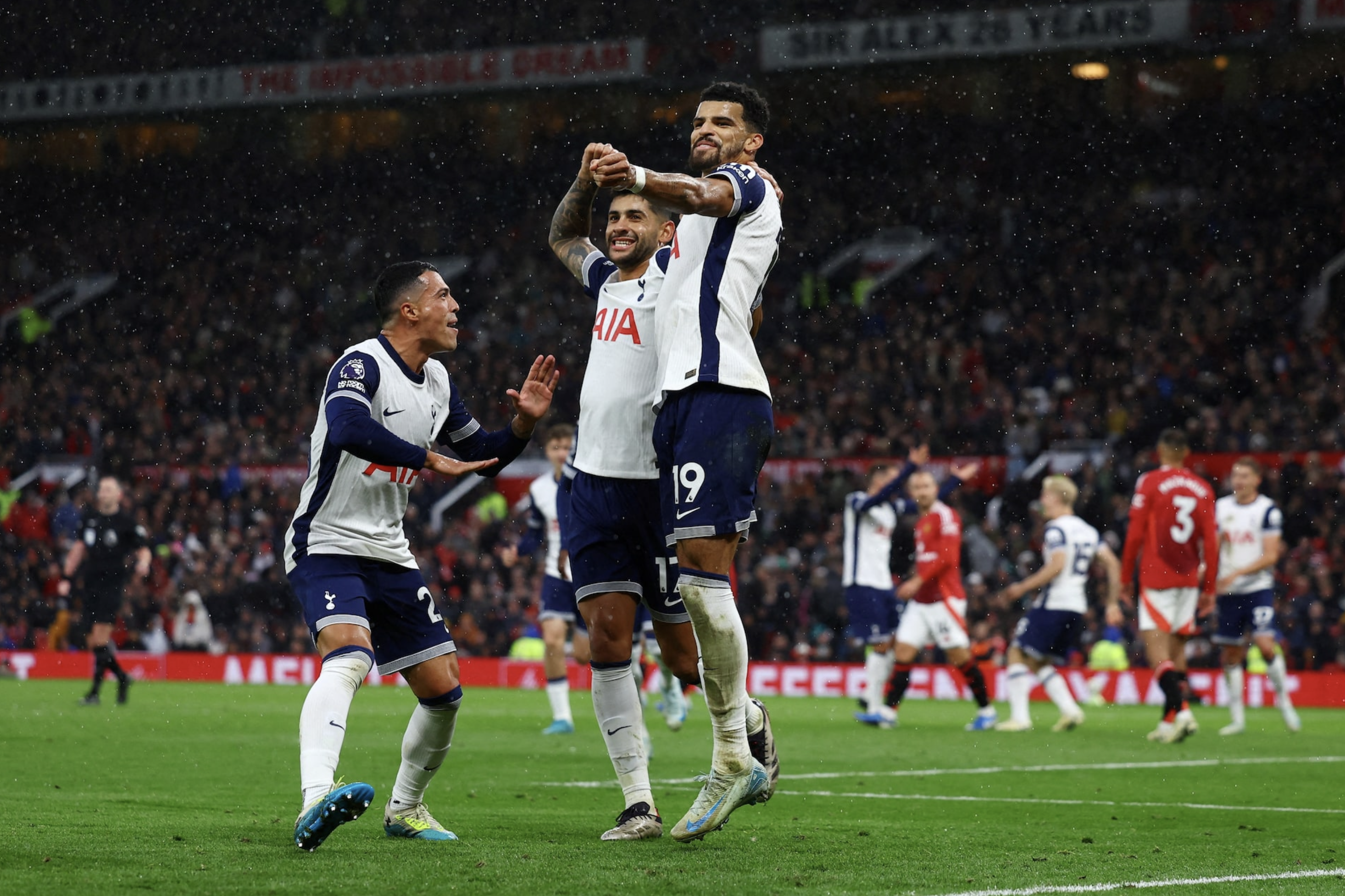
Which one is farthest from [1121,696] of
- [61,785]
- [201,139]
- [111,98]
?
[201,139]

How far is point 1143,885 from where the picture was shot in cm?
503

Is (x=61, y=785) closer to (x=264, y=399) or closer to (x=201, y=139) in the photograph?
(x=264, y=399)

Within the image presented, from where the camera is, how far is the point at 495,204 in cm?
3416

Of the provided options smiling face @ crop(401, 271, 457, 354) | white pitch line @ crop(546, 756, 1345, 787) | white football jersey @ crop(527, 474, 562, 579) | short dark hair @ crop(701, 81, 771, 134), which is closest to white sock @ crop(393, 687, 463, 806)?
smiling face @ crop(401, 271, 457, 354)

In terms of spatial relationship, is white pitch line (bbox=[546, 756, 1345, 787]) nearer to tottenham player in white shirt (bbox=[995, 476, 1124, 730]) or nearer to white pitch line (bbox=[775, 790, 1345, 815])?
white pitch line (bbox=[775, 790, 1345, 815])

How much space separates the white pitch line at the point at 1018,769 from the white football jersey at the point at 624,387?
2.84m

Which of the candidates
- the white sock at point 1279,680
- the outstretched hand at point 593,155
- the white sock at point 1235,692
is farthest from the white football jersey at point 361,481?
the white sock at point 1279,680

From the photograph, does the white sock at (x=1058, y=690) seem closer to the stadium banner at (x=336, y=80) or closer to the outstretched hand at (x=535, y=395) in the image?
the outstretched hand at (x=535, y=395)

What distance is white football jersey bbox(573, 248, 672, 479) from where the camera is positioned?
6238 mm

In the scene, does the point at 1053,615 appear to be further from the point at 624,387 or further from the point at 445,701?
the point at 445,701

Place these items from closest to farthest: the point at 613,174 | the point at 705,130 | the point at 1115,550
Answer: the point at 613,174 < the point at 705,130 < the point at 1115,550

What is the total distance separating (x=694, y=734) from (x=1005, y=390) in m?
14.2

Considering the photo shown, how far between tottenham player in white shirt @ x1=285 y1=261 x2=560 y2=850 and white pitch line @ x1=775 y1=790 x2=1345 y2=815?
2.58m

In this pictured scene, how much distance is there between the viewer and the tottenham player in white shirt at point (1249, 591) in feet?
45.7
